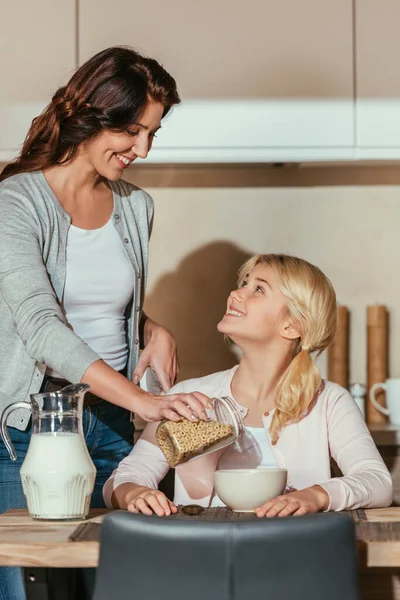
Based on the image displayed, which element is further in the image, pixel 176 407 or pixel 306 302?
pixel 306 302

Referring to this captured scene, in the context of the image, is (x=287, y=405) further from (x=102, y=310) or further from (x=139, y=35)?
(x=139, y=35)

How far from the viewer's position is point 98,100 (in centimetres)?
167

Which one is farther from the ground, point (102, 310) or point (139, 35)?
point (139, 35)

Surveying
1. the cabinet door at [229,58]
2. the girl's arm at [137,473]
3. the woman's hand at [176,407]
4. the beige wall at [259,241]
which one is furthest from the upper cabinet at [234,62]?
the woman's hand at [176,407]

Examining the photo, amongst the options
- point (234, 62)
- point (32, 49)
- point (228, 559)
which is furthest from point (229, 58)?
point (228, 559)

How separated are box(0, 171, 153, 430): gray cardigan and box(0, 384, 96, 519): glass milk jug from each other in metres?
0.11

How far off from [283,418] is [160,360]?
0.27 m

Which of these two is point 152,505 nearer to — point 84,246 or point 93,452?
point 93,452

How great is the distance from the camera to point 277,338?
1821mm

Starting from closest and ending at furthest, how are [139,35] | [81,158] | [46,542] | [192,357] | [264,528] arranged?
[264,528], [46,542], [81,158], [139,35], [192,357]

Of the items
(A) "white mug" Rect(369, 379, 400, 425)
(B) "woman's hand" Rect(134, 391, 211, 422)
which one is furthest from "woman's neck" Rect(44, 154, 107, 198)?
(A) "white mug" Rect(369, 379, 400, 425)

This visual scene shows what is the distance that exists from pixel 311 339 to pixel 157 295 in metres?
1.00

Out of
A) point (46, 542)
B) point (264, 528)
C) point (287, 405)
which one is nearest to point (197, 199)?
point (287, 405)

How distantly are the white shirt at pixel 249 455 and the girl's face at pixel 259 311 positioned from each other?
197 millimetres
